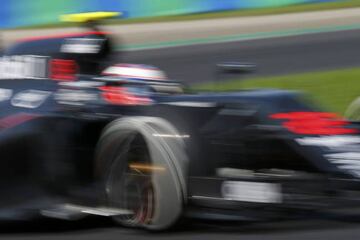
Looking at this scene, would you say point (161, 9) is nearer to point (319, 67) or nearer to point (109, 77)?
point (319, 67)

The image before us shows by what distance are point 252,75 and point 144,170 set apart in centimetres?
749

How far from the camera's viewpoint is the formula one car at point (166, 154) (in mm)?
4711

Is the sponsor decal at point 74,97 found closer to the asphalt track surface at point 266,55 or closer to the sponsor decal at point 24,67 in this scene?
the sponsor decal at point 24,67

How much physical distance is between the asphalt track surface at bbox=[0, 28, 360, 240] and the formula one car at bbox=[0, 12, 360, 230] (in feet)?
0.40

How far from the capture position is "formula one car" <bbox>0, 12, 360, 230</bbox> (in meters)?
4.71

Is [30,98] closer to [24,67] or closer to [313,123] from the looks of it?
[24,67]

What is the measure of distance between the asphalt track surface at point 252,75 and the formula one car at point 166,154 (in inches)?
4.8

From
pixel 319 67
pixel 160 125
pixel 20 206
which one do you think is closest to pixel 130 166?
pixel 160 125

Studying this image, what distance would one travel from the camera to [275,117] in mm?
Answer: 4797

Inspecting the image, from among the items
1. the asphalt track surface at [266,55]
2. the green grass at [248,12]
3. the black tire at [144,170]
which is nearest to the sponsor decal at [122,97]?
the black tire at [144,170]

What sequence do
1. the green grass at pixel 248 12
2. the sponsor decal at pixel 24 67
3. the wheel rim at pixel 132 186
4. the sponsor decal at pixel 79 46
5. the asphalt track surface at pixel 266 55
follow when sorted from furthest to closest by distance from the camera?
1. the green grass at pixel 248 12
2. the asphalt track surface at pixel 266 55
3. the sponsor decal at pixel 79 46
4. the sponsor decal at pixel 24 67
5. the wheel rim at pixel 132 186

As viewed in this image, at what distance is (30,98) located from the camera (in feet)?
17.8

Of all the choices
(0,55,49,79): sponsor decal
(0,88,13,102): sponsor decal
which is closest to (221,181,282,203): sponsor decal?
(0,88,13,102): sponsor decal

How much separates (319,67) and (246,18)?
5329 millimetres
